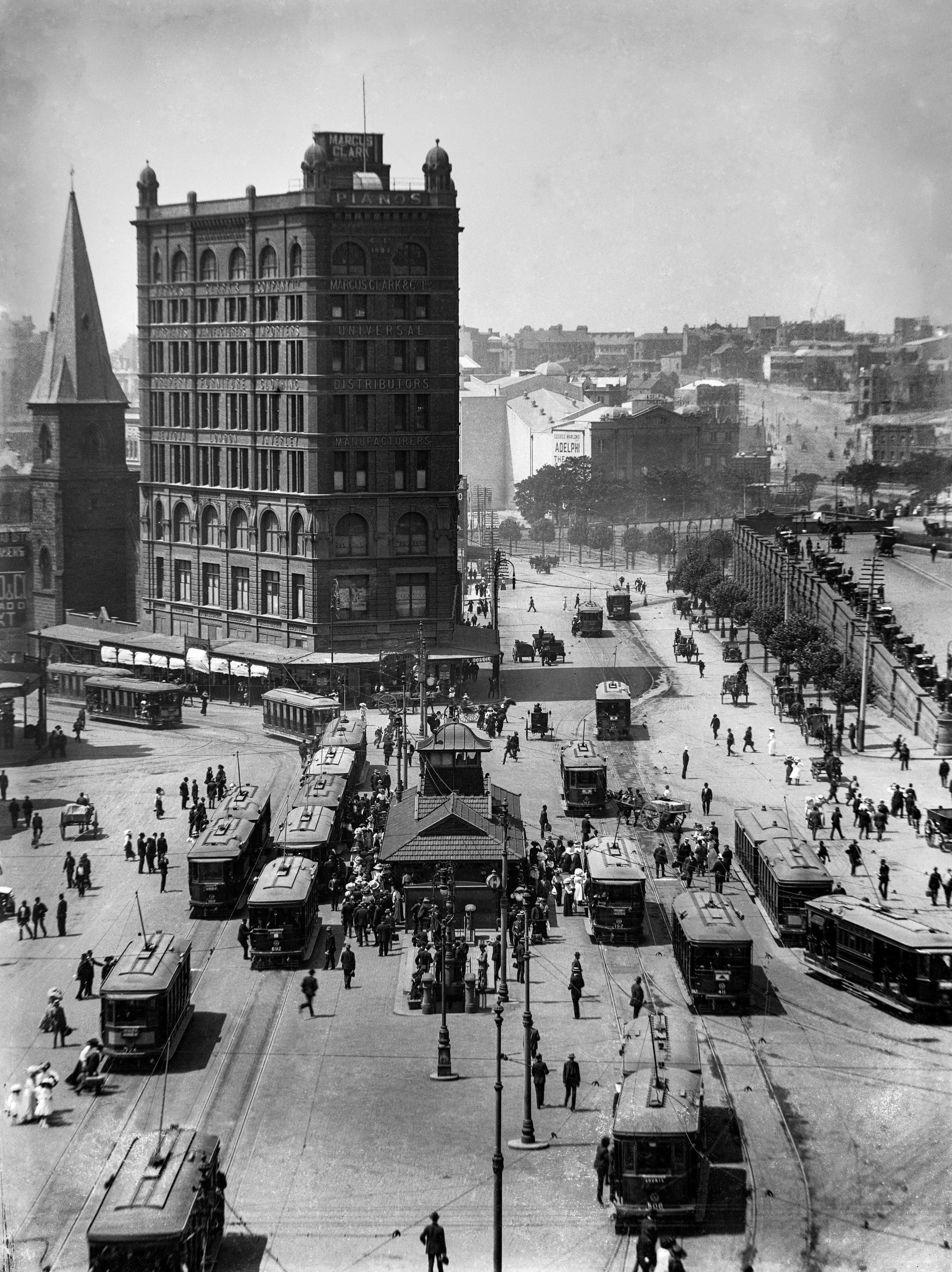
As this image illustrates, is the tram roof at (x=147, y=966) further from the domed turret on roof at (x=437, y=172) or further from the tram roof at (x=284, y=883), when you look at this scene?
the domed turret on roof at (x=437, y=172)

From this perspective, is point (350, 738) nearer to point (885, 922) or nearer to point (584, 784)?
point (584, 784)

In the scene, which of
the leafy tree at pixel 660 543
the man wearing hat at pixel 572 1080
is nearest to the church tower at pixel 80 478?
the leafy tree at pixel 660 543

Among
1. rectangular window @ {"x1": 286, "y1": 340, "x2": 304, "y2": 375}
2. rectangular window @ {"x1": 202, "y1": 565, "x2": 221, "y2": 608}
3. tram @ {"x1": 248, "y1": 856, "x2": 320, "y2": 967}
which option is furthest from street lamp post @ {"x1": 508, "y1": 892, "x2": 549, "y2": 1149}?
rectangular window @ {"x1": 202, "y1": 565, "x2": 221, "y2": 608}

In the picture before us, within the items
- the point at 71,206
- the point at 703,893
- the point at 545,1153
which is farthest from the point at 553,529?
the point at 545,1153

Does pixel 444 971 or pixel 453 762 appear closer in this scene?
pixel 444 971

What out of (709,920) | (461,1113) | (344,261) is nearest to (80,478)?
(344,261)
